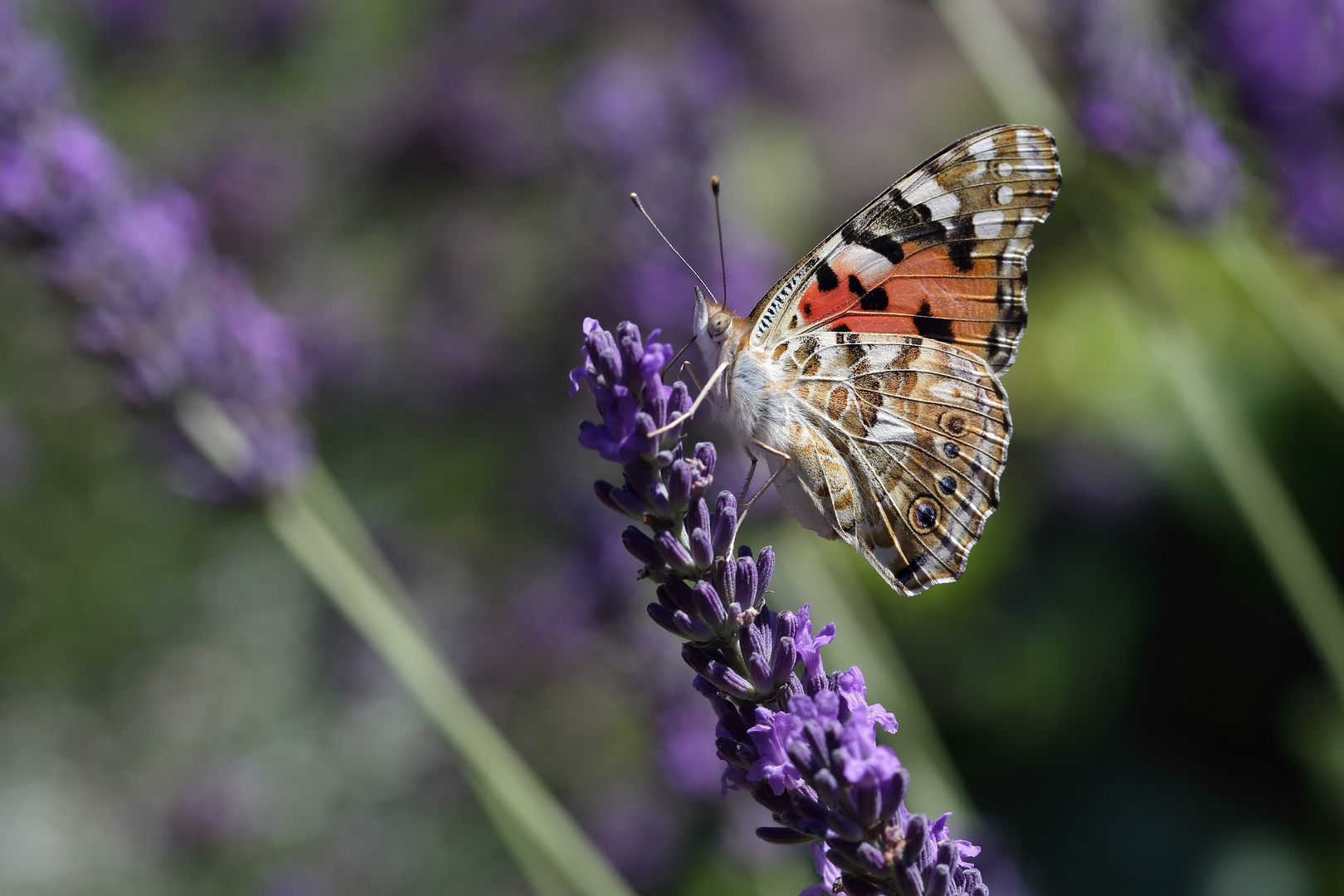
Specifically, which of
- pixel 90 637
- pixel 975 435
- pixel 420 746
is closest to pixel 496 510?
pixel 420 746

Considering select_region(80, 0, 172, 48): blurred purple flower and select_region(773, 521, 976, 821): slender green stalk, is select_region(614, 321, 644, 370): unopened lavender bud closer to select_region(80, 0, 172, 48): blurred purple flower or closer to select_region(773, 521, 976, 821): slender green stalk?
select_region(773, 521, 976, 821): slender green stalk

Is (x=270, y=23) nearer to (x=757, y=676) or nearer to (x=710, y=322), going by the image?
(x=710, y=322)

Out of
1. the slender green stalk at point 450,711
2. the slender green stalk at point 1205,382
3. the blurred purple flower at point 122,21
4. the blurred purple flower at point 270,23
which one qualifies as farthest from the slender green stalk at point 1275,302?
the blurred purple flower at point 122,21

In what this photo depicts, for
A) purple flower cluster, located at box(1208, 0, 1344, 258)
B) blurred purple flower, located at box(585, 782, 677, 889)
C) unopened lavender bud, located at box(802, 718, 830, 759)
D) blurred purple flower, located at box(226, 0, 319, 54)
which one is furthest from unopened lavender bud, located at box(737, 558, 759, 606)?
blurred purple flower, located at box(226, 0, 319, 54)

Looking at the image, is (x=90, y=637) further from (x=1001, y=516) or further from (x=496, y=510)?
(x=1001, y=516)

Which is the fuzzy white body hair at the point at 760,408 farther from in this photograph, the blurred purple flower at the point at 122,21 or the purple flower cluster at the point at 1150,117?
the blurred purple flower at the point at 122,21

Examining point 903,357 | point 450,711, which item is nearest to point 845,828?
point 903,357
